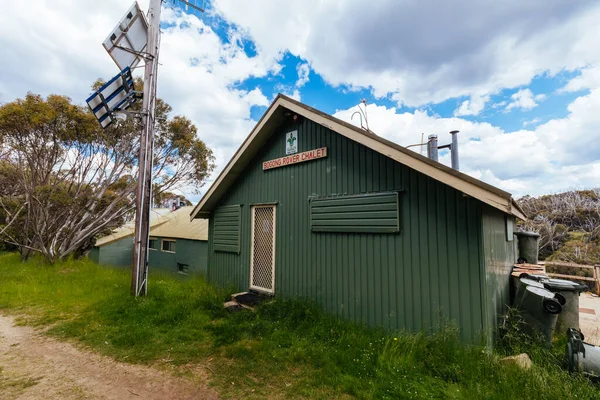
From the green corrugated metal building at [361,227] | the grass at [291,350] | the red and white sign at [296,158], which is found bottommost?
the grass at [291,350]

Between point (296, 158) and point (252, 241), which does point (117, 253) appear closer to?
point (252, 241)

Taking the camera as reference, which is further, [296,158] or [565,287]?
[296,158]

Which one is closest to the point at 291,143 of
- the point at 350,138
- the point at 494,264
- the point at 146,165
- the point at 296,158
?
the point at 296,158

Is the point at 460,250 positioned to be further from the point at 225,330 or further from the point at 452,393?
the point at 225,330

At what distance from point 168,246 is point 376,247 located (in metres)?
14.5

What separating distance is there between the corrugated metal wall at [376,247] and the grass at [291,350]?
1.20 feet

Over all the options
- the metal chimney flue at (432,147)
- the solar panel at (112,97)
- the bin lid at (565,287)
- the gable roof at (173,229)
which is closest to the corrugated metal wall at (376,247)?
the bin lid at (565,287)

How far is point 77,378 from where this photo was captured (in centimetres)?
371

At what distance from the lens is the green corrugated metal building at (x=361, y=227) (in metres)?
4.15

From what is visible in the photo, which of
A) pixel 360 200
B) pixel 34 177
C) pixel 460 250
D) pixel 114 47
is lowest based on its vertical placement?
pixel 460 250

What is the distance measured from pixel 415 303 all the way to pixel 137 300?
19.5 ft

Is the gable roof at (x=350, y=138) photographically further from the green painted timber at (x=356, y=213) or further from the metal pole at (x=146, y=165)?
the metal pole at (x=146, y=165)

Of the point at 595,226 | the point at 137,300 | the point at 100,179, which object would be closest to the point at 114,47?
the point at 137,300

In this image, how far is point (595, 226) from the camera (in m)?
18.7
